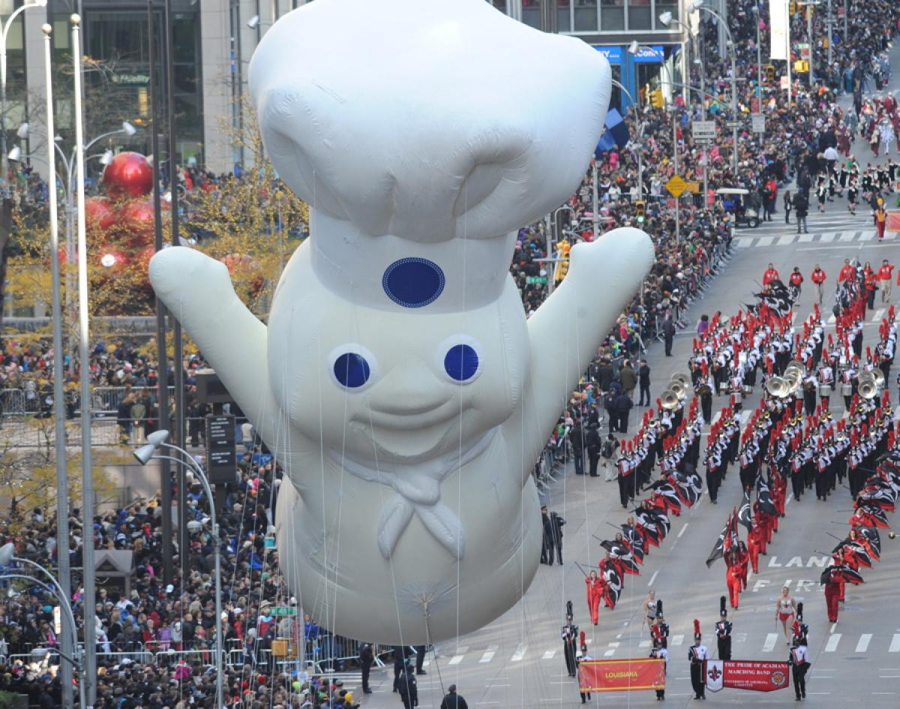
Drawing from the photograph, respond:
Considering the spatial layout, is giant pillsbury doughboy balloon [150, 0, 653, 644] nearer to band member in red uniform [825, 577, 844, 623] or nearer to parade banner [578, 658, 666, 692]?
parade banner [578, 658, 666, 692]

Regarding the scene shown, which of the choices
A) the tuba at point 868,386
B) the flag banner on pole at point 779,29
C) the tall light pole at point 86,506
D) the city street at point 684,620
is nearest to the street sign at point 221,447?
the tall light pole at point 86,506

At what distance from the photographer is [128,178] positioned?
62.0 metres

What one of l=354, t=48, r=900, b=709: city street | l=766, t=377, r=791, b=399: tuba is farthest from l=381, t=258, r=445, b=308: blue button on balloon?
l=766, t=377, r=791, b=399: tuba

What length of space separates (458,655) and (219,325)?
20.5 meters

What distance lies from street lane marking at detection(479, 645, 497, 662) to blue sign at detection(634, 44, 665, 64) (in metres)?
56.1

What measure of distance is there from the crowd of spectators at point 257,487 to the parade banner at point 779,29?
1793 mm

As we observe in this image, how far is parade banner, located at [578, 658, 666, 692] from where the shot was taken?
3925 centimetres

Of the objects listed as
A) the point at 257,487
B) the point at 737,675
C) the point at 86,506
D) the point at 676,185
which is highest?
the point at 676,185

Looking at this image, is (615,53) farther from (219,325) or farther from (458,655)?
(219,325)

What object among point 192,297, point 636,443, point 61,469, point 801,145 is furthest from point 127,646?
point 801,145

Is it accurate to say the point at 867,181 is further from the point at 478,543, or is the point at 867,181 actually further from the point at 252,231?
the point at 478,543

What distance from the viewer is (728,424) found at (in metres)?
50.9

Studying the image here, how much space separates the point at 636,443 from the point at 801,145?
1329 inches

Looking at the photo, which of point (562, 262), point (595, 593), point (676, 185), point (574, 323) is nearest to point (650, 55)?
point (676, 185)
